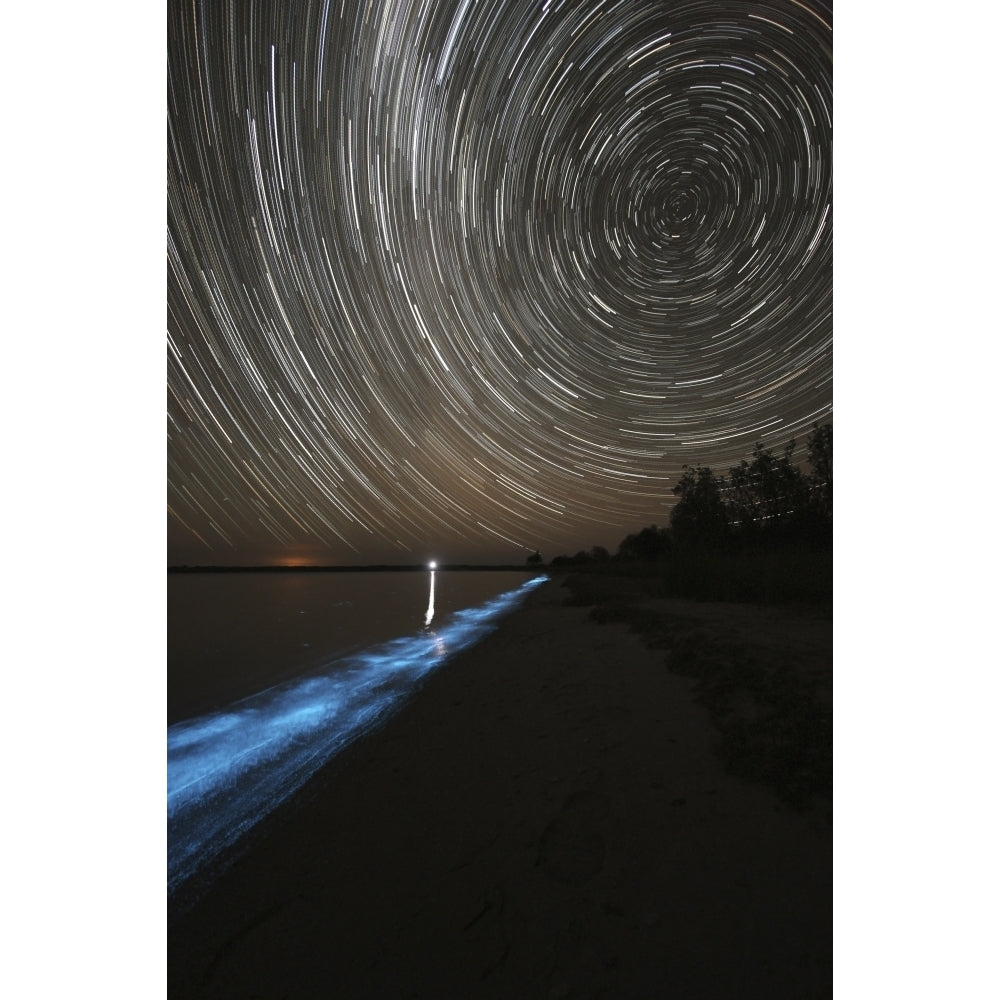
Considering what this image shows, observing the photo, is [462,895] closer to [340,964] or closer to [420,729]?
[340,964]

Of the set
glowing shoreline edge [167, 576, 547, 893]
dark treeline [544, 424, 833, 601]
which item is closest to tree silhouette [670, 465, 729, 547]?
dark treeline [544, 424, 833, 601]

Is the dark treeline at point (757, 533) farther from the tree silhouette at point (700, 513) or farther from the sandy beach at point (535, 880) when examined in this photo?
the sandy beach at point (535, 880)

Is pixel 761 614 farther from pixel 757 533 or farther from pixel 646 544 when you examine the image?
pixel 646 544

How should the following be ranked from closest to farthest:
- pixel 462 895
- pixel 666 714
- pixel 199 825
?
pixel 462 895 < pixel 199 825 < pixel 666 714

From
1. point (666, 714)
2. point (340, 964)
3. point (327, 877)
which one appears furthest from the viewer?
point (666, 714)

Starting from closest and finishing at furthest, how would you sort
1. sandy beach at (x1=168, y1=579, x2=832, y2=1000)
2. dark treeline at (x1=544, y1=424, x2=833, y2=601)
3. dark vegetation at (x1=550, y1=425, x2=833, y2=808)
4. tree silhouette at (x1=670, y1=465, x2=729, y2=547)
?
sandy beach at (x1=168, y1=579, x2=832, y2=1000) → dark vegetation at (x1=550, y1=425, x2=833, y2=808) → dark treeline at (x1=544, y1=424, x2=833, y2=601) → tree silhouette at (x1=670, y1=465, x2=729, y2=547)

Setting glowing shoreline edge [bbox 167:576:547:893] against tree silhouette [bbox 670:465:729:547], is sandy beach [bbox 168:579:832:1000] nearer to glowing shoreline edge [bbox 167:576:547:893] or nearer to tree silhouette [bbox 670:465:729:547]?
glowing shoreline edge [bbox 167:576:547:893]
